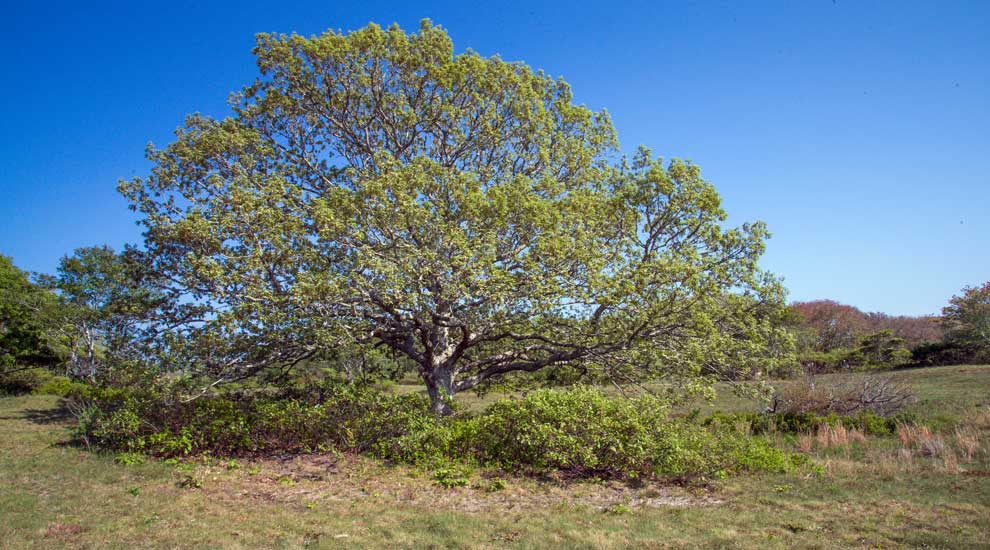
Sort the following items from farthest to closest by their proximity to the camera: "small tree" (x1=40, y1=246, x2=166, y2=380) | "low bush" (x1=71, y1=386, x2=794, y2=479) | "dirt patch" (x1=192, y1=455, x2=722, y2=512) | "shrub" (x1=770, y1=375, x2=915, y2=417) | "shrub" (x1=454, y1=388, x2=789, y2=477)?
"shrub" (x1=770, y1=375, x2=915, y2=417) → "small tree" (x1=40, y1=246, x2=166, y2=380) → "low bush" (x1=71, y1=386, x2=794, y2=479) → "shrub" (x1=454, y1=388, x2=789, y2=477) → "dirt patch" (x1=192, y1=455, x2=722, y2=512)

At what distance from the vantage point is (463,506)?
26.5 ft

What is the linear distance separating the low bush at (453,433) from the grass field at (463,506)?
1.46 feet

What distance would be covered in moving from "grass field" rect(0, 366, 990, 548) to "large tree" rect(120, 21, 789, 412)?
2.93m

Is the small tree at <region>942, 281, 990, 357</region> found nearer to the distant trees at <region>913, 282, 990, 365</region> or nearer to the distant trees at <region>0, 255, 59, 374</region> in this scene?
the distant trees at <region>913, 282, 990, 365</region>

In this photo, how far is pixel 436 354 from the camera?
14.7 m

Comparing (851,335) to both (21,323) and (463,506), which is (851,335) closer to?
(463,506)

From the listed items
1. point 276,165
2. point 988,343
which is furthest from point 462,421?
point 988,343

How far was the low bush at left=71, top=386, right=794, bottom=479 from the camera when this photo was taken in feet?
31.4

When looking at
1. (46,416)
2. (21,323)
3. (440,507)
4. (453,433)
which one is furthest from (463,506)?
(21,323)

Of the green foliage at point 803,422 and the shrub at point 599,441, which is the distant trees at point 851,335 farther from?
the shrub at point 599,441

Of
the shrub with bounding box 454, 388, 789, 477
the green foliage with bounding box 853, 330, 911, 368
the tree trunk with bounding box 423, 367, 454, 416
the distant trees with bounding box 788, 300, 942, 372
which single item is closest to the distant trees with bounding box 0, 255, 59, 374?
the tree trunk with bounding box 423, 367, 454, 416

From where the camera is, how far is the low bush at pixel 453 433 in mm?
9562

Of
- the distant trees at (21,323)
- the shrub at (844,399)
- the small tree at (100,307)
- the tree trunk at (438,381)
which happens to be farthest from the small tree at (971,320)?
the distant trees at (21,323)

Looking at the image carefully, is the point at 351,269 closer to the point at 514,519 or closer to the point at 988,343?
the point at 514,519
